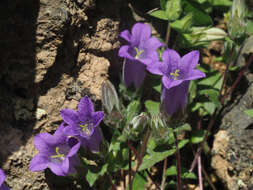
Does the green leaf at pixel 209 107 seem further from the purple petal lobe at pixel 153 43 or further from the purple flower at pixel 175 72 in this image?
the purple petal lobe at pixel 153 43

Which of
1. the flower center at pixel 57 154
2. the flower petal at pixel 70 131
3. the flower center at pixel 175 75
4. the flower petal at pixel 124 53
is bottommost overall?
the flower center at pixel 57 154


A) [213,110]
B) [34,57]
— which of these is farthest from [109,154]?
[213,110]

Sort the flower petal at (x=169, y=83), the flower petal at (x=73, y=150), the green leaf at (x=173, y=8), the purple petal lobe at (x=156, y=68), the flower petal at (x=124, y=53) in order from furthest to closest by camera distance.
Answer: the green leaf at (x=173, y=8), the flower petal at (x=124, y=53), the purple petal lobe at (x=156, y=68), the flower petal at (x=169, y=83), the flower petal at (x=73, y=150)

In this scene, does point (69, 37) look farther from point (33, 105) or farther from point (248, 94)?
point (248, 94)

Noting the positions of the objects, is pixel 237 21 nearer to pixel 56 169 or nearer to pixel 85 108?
pixel 85 108

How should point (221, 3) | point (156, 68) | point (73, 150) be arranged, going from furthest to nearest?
point (221, 3), point (156, 68), point (73, 150)

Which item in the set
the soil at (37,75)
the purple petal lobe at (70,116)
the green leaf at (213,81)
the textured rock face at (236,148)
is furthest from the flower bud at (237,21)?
the purple petal lobe at (70,116)

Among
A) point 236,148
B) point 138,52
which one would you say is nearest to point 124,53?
point 138,52

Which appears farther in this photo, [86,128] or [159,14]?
[159,14]
